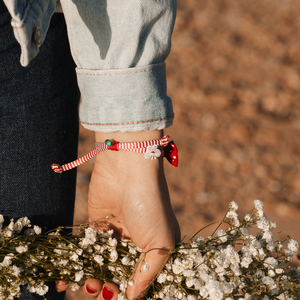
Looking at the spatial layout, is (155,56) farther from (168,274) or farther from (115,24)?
(168,274)

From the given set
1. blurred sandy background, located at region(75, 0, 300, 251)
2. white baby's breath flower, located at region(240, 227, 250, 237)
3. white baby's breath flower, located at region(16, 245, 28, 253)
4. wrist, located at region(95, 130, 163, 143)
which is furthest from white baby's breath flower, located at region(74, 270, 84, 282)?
blurred sandy background, located at region(75, 0, 300, 251)

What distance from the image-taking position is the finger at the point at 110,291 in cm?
117

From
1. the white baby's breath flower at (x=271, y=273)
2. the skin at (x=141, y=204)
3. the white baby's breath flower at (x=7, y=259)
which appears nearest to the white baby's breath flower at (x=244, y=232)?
the white baby's breath flower at (x=271, y=273)

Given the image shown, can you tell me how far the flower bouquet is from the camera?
1.06 metres

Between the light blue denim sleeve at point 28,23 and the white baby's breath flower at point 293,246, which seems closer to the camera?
the light blue denim sleeve at point 28,23

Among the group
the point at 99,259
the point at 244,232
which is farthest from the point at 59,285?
the point at 244,232

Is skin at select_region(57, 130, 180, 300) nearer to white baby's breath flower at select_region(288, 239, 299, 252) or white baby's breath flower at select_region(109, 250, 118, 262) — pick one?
white baby's breath flower at select_region(109, 250, 118, 262)

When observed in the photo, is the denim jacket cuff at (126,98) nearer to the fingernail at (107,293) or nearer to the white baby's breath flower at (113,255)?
the white baby's breath flower at (113,255)

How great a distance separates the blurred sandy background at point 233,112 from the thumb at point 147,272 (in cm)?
190

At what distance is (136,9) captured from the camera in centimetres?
97

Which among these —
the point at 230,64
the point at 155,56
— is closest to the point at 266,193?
the point at 230,64

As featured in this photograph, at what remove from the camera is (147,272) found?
42.8 inches

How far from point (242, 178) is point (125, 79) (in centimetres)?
249

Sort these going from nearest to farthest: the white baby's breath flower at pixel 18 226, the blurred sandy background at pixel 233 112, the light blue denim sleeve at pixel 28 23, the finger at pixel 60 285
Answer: the light blue denim sleeve at pixel 28 23 < the white baby's breath flower at pixel 18 226 < the finger at pixel 60 285 < the blurred sandy background at pixel 233 112
